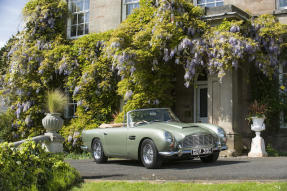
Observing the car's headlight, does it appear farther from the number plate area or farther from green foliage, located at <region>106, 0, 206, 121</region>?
green foliage, located at <region>106, 0, 206, 121</region>

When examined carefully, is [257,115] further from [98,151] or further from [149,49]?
[98,151]

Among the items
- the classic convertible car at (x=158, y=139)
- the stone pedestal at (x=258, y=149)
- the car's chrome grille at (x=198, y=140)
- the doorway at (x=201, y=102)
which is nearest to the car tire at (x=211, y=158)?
the classic convertible car at (x=158, y=139)

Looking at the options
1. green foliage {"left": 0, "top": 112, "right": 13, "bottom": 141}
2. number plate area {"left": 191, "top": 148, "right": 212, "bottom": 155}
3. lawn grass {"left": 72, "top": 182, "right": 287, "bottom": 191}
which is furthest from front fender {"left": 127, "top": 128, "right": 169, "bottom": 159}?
green foliage {"left": 0, "top": 112, "right": 13, "bottom": 141}

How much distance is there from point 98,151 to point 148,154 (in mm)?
2450

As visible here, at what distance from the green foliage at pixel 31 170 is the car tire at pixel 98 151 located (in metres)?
3.95

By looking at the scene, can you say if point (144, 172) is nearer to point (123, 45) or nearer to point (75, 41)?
point (123, 45)

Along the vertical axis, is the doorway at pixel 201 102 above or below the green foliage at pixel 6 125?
above

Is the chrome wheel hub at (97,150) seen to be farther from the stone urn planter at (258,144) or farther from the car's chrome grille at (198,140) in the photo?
the stone urn planter at (258,144)

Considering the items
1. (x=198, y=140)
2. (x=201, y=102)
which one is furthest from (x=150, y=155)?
(x=201, y=102)

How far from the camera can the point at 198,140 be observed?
28.7 feet

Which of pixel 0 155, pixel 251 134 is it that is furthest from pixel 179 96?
pixel 0 155

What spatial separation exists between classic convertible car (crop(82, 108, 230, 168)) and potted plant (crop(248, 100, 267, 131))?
3617 millimetres

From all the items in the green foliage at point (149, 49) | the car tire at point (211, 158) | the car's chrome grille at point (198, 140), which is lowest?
the car tire at point (211, 158)

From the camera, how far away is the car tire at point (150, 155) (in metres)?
8.59
